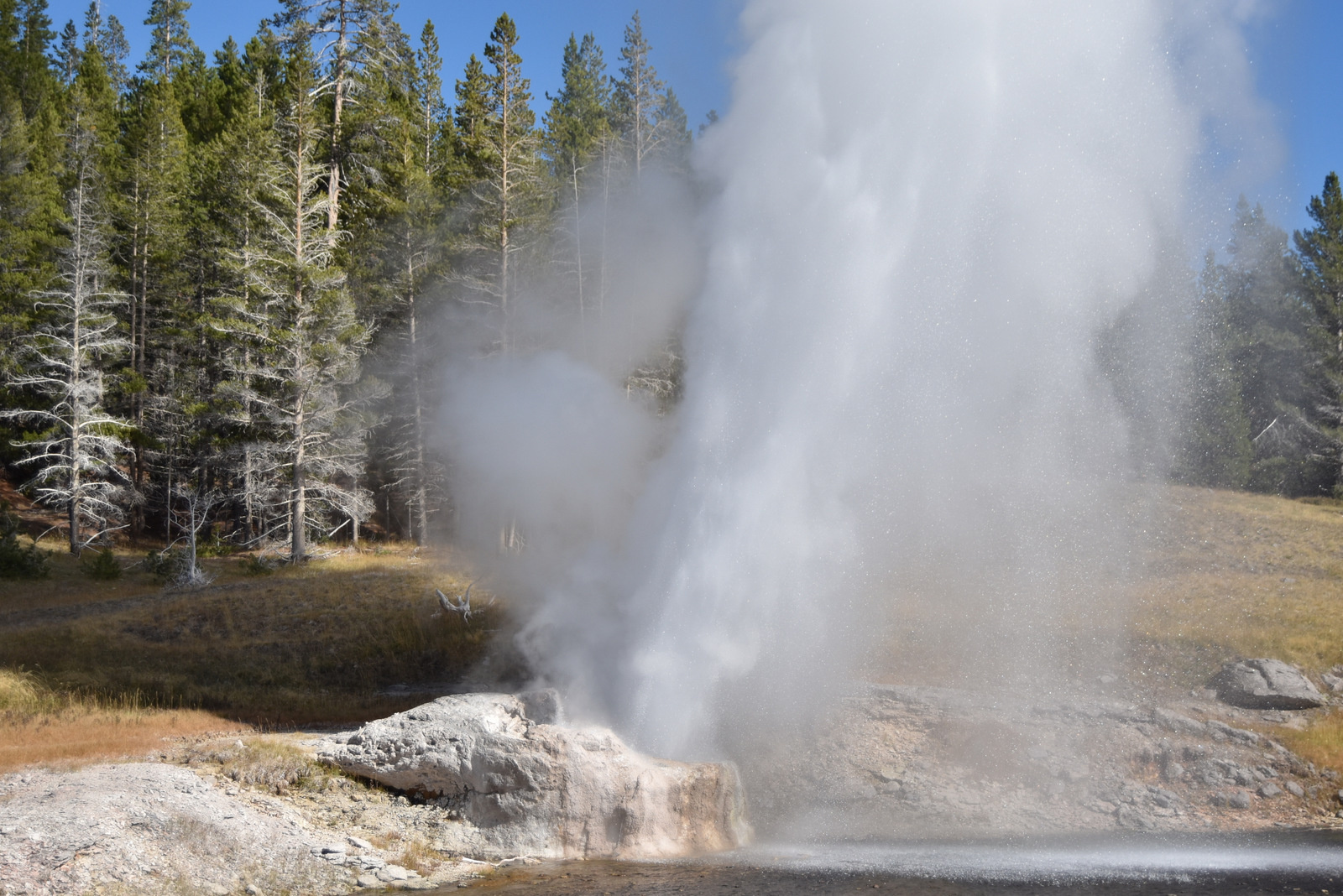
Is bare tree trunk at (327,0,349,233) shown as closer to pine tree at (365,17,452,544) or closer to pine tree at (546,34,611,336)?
pine tree at (365,17,452,544)

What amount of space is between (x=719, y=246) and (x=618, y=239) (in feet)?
→ 27.5

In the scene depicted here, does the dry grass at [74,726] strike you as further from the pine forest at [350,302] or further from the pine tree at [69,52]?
the pine tree at [69,52]

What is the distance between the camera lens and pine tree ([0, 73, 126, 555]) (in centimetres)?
2544

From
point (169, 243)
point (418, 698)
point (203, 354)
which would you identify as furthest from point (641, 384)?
point (169, 243)

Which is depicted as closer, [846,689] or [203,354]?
[846,689]

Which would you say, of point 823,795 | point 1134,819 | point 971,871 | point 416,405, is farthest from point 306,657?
point 1134,819

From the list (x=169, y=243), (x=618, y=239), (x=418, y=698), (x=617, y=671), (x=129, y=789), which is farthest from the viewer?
(x=169, y=243)

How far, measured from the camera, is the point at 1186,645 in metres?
15.6

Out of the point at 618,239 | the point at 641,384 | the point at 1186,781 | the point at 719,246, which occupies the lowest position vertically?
the point at 1186,781

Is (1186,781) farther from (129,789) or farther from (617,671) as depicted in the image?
(129,789)

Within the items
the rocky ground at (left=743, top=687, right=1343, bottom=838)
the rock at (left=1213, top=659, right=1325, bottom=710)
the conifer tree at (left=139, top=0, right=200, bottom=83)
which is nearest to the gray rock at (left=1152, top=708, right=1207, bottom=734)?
the rocky ground at (left=743, top=687, right=1343, bottom=838)

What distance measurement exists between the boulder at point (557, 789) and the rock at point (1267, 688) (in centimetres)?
876

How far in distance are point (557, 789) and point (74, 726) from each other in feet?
23.0

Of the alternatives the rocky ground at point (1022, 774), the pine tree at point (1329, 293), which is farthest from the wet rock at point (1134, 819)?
the pine tree at point (1329, 293)
